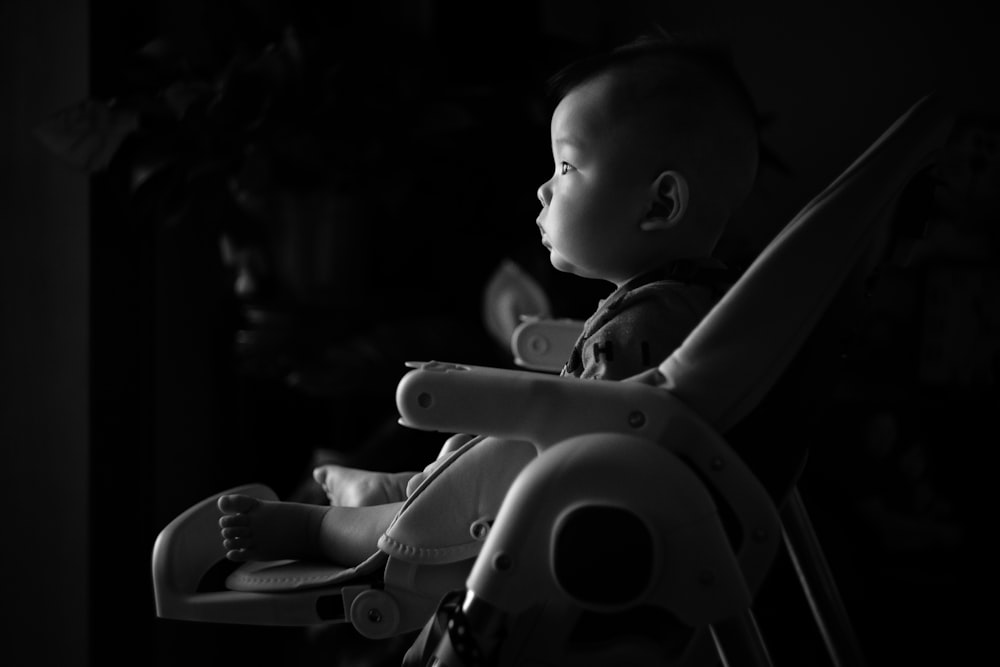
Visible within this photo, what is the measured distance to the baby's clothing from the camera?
27.0 inches

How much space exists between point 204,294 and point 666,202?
1208mm

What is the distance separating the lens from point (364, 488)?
0.83m

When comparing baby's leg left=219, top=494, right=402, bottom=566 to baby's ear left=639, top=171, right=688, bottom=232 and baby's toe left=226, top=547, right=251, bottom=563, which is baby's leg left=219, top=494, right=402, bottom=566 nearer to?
baby's toe left=226, top=547, right=251, bottom=563

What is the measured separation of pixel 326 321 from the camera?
176cm

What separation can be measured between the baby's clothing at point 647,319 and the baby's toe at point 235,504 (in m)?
0.27

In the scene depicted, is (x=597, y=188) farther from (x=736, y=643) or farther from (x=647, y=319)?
(x=736, y=643)

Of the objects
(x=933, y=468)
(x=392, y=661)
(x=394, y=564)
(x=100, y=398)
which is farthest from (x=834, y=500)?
(x=100, y=398)

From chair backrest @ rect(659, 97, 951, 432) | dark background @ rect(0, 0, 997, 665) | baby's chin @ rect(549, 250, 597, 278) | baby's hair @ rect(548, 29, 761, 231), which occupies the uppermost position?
baby's hair @ rect(548, 29, 761, 231)

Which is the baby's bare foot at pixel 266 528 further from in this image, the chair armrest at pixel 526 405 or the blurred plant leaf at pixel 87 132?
the blurred plant leaf at pixel 87 132

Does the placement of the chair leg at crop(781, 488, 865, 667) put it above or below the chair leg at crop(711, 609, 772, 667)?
below

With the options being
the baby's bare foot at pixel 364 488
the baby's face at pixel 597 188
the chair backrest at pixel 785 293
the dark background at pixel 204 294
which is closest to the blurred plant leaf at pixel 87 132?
the dark background at pixel 204 294

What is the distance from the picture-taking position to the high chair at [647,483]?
22.2 inches

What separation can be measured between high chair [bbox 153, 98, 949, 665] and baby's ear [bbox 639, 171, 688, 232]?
0.11m

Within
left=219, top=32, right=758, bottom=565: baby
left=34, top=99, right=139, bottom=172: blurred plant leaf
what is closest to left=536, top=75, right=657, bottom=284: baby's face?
left=219, top=32, right=758, bottom=565: baby
